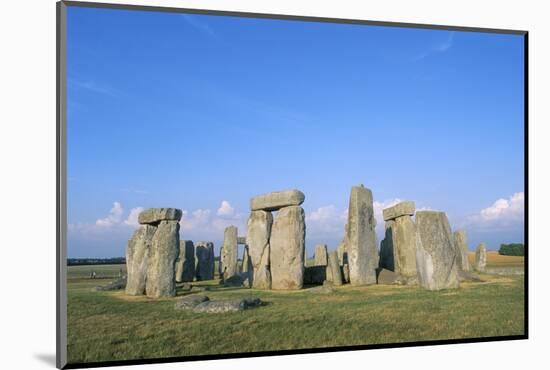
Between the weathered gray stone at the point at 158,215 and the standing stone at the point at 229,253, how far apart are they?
5.50 meters

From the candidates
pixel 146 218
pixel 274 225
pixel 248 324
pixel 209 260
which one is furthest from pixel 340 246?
pixel 248 324

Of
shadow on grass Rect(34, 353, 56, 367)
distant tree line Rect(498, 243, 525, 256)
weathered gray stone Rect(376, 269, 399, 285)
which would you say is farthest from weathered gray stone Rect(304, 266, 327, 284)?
shadow on grass Rect(34, 353, 56, 367)

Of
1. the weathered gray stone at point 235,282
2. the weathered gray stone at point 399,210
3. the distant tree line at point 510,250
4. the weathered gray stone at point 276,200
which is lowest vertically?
the weathered gray stone at point 235,282

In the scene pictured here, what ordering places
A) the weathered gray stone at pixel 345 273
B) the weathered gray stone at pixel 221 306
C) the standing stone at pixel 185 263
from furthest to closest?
the standing stone at pixel 185 263 → the weathered gray stone at pixel 345 273 → the weathered gray stone at pixel 221 306

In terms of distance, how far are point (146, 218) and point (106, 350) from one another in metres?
5.13

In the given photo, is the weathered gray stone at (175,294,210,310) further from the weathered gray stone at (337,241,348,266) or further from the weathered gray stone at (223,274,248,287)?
the weathered gray stone at (337,241,348,266)

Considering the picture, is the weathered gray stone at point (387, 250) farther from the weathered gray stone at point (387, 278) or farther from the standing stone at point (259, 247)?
the standing stone at point (259, 247)

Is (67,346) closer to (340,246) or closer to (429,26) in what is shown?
(429,26)

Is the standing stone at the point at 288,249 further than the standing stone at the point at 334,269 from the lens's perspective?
No

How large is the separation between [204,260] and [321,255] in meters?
3.17

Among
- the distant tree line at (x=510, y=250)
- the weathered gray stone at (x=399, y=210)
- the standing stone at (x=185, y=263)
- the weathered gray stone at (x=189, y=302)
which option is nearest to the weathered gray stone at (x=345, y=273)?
the weathered gray stone at (x=399, y=210)

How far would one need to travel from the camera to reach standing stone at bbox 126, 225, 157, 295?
12141mm

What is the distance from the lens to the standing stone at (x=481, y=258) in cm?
1698

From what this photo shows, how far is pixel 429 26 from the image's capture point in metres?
8.48
